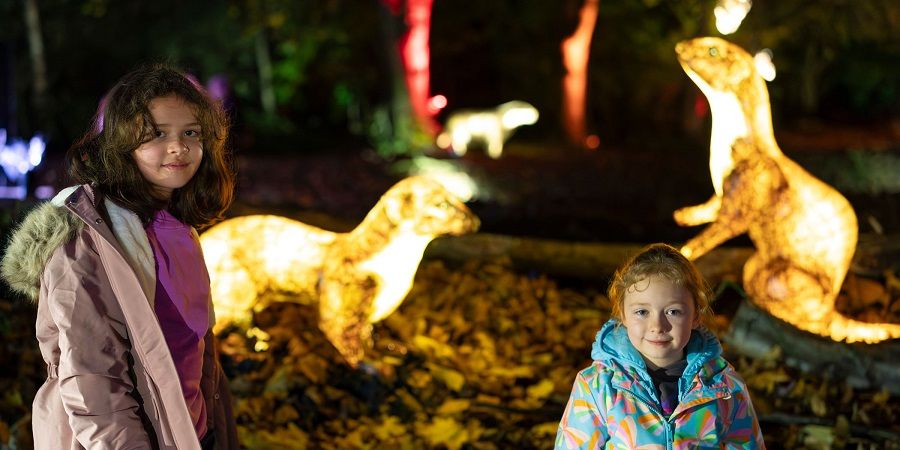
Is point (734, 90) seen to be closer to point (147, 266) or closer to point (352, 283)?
point (352, 283)

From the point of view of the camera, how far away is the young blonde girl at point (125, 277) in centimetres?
261

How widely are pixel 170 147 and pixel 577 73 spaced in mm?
13584

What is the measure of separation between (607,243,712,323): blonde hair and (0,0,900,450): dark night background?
218 cm

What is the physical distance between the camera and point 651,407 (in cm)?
277

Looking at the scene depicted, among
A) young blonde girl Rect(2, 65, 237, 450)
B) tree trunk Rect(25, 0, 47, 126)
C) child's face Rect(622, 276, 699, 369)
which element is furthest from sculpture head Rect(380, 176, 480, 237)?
tree trunk Rect(25, 0, 47, 126)

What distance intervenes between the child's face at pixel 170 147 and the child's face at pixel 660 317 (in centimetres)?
157

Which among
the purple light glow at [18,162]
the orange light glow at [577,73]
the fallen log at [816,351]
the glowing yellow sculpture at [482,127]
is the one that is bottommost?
the fallen log at [816,351]

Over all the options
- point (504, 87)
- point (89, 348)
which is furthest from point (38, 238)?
point (504, 87)

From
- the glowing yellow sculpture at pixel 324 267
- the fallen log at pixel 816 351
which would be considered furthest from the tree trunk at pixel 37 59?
the fallen log at pixel 816 351

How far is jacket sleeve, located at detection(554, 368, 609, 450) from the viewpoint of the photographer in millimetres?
2850

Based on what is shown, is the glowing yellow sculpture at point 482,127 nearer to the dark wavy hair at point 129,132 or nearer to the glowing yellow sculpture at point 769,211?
the glowing yellow sculpture at point 769,211

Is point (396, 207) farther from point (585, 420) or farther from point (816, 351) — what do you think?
point (816, 351)

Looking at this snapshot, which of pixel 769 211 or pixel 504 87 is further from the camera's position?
pixel 504 87

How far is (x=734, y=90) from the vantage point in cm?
529
